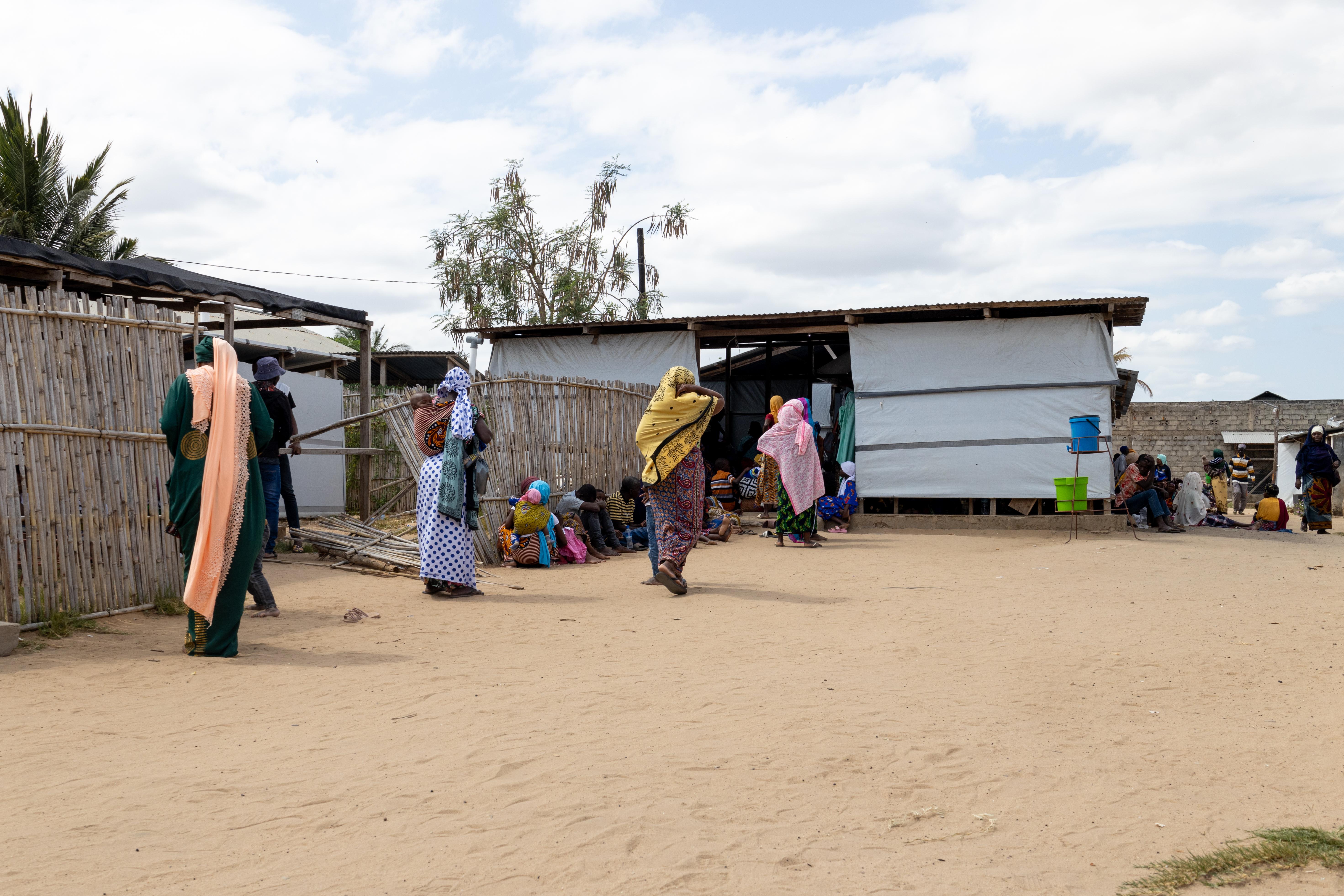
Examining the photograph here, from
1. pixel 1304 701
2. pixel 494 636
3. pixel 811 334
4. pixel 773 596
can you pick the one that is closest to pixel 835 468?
pixel 811 334

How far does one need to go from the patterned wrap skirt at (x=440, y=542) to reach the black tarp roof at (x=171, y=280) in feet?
13.3

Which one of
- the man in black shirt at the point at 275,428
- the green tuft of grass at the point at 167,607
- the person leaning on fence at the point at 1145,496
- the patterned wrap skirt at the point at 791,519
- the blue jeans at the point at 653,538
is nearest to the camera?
the green tuft of grass at the point at 167,607

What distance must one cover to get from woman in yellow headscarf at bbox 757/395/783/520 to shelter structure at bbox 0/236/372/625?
6.80 m

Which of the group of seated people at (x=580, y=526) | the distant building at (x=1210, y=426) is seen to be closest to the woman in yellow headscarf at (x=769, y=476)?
the group of seated people at (x=580, y=526)

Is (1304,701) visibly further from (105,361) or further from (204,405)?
(105,361)

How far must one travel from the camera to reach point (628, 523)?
37.0 feet

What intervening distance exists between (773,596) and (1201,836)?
467 cm

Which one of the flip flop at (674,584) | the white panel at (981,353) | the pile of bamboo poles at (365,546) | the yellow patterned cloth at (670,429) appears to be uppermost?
the white panel at (981,353)

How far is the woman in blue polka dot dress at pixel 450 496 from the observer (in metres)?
7.32

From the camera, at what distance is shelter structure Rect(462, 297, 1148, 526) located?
1291 cm

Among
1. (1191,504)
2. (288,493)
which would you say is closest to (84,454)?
(288,493)

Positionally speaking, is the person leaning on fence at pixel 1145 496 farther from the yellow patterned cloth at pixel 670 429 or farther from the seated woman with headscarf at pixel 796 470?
the yellow patterned cloth at pixel 670 429

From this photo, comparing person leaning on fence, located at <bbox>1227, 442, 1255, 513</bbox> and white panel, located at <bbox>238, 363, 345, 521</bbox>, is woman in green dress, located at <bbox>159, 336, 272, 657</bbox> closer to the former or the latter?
white panel, located at <bbox>238, 363, 345, 521</bbox>

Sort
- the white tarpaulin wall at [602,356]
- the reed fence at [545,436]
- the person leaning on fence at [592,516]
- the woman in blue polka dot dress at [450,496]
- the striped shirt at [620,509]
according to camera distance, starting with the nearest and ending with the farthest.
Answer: the woman in blue polka dot dress at [450,496]
the reed fence at [545,436]
the person leaning on fence at [592,516]
the striped shirt at [620,509]
the white tarpaulin wall at [602,356]
